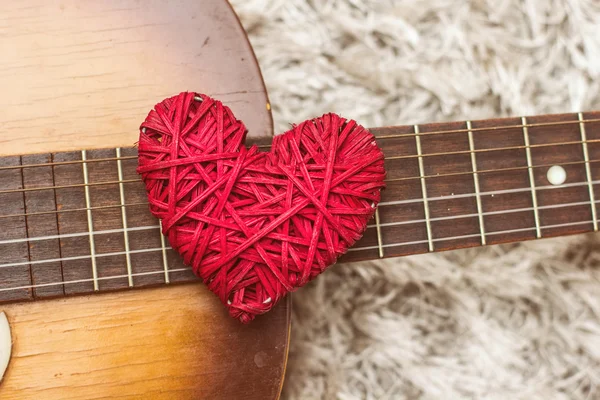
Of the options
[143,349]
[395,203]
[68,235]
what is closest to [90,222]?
[68,235]

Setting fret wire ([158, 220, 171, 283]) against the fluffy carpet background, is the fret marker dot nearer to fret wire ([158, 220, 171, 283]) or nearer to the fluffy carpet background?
the fluffy carpet background

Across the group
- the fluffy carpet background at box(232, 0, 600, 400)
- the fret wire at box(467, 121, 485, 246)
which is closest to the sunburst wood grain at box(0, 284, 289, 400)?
the fluffy carpet background at box(232, 0, 600, 400)

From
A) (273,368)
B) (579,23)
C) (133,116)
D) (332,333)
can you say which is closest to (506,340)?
(332,333)

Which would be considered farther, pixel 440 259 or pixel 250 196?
pixel 440 259

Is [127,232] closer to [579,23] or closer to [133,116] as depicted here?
[133,116]

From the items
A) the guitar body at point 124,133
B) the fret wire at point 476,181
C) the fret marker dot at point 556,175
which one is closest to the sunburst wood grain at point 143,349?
the guitar body at point 124,133

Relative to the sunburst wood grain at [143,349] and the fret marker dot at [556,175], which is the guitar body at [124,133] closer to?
the sunburst wood grain at [143,349]

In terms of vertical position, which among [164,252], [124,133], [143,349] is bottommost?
[143,349]

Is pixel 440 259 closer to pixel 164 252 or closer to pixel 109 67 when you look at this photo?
pixel 164 252

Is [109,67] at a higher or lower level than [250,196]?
higher
